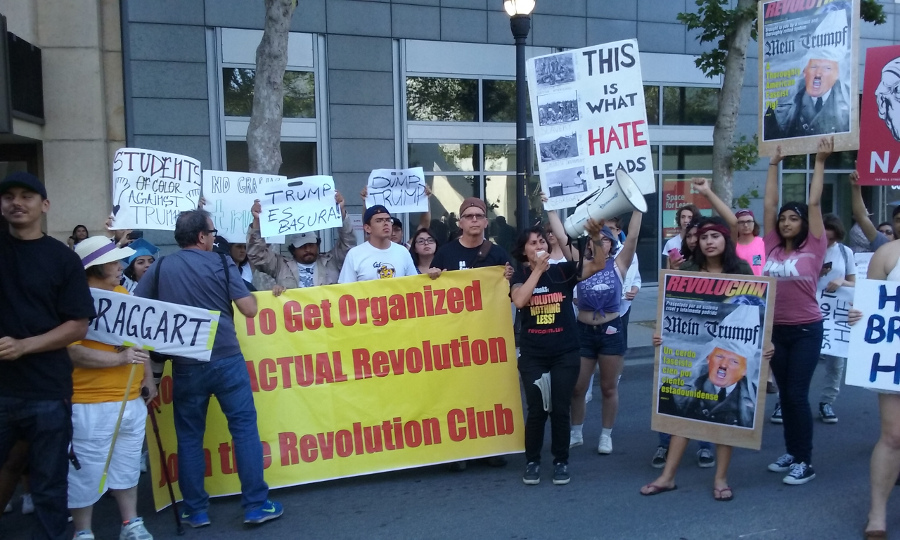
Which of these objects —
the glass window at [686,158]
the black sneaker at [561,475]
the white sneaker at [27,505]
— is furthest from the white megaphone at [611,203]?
the glass window at [686,158]

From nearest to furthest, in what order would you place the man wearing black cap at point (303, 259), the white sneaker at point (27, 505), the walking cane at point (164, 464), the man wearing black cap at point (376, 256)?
A: the walking cane at point (164, 464)
the white sneaker at point (27, 505)
the man wearing black cap at point (376, 256)
the man wearing black cap at point (303, 259)

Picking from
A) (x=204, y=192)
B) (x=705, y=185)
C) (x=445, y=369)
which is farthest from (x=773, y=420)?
(x=204, y=192)

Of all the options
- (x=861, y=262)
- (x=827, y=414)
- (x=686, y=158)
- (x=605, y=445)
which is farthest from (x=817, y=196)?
(x=686, y=158)

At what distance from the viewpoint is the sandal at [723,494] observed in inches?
188

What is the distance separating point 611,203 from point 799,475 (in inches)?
88.7

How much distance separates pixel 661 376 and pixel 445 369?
4.95 feet

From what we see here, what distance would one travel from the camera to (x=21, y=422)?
364cm

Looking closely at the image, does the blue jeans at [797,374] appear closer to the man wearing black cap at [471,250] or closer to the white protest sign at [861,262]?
the man wearing black cap at [471,250]

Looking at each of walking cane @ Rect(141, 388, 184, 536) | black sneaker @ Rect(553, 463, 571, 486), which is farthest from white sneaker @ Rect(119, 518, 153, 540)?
black sneaker @ Rect(553, 463, 571, 486)

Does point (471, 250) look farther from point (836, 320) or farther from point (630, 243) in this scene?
point (836, 320)

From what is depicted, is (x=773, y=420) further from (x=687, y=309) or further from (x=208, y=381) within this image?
(x=208, y=381)

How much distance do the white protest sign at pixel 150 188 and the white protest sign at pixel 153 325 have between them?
2.20 meters

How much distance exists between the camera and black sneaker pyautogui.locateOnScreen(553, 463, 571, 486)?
513 cm

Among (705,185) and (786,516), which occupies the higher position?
(705,185)
